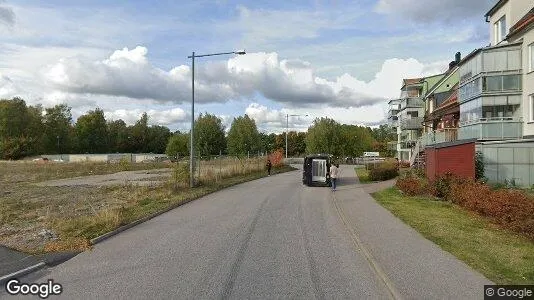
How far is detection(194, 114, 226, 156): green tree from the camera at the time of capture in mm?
74875

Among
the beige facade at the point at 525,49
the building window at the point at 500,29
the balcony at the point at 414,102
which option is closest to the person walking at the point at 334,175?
the beige facade at the point at 525,49

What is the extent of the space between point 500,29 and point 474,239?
928 inches

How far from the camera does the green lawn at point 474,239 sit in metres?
8.24

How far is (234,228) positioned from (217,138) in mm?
69809

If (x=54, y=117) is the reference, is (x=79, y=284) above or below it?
below

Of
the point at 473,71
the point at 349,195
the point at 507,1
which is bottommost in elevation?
the point at 349,195

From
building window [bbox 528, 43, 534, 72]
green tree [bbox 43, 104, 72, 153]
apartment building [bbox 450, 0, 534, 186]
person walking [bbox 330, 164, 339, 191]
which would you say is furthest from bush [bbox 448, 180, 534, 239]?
green tree [bbox 43, 104, 72, 153]

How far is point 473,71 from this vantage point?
92.3ft

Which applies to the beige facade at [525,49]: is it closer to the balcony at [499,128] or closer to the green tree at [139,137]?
the balcony at [499,128]

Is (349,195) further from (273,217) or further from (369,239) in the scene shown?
(369,239)

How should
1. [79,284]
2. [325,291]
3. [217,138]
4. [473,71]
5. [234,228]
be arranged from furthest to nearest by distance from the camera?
[217,138] < [473,71] < [234,228] < [79,284] < [325,291]

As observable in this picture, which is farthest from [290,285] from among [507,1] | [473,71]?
[507,1]

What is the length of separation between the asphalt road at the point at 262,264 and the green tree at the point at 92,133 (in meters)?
112

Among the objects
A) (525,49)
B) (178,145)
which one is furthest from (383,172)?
(178,145)
